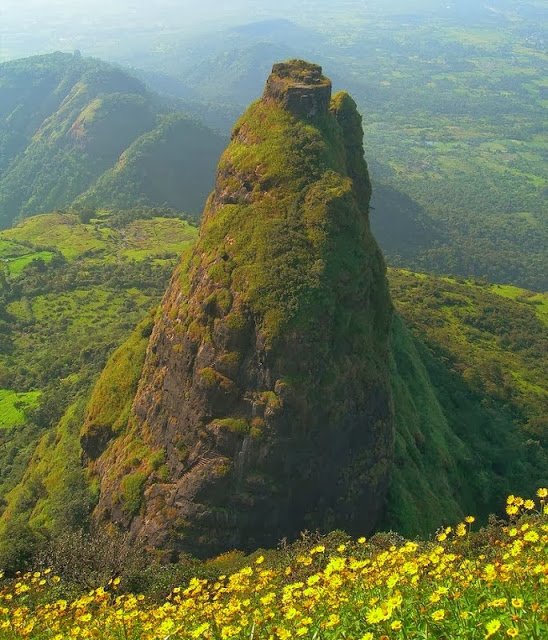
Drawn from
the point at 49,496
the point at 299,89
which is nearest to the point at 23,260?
the point at 49,496

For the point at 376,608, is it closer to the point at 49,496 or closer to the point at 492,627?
the point at 492,627

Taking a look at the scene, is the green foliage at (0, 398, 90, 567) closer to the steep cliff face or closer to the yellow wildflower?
the steep cliff face

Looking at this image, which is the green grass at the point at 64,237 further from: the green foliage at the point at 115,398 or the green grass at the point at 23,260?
the green foliage at the point at 115,398

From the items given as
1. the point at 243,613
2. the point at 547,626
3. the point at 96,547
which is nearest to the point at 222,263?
the point at 96,547

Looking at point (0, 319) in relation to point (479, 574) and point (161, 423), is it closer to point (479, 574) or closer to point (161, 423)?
point (161, 423)

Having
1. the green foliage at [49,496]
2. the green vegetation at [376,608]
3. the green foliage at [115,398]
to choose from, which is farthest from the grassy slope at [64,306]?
the green vegetation at [376,608]
